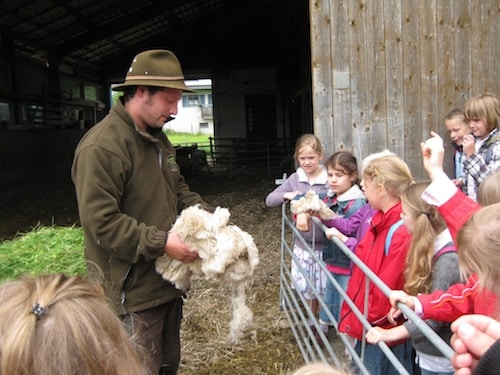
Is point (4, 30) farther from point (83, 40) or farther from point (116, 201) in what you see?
point (116, 201)

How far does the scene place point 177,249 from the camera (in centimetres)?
202

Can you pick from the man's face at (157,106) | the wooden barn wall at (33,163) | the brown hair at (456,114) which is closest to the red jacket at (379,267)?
the man's face at (157,106)

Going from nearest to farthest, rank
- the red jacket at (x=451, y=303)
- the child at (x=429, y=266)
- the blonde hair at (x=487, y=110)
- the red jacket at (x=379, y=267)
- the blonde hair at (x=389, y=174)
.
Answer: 1. the red jacket at (x=451, y=303)
2. the child at (x=429, y=266)
3. the red jacket at (x=379, y=267)
4. the blonde hair at (x=389, y=174)
5. the blonde hair at (x=487, y=110)

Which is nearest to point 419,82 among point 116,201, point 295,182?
point 295,182

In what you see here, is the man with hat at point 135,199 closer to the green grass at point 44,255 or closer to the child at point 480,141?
the green grass at point 44,255

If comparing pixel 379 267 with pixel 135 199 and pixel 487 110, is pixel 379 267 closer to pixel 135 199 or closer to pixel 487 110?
pixel 135 199

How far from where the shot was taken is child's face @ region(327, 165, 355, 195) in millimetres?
3123

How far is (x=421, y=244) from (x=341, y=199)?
1.25 m

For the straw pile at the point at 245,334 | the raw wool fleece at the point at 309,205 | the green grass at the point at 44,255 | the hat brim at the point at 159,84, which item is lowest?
the straw pile at the point at 245,334

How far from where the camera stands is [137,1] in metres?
12.3

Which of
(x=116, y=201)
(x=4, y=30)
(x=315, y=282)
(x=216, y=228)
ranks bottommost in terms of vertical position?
(x=315, y=282)

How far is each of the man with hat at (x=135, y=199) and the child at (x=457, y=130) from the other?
254cm

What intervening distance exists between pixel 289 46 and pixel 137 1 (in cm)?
684

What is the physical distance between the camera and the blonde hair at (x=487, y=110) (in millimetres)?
3408
